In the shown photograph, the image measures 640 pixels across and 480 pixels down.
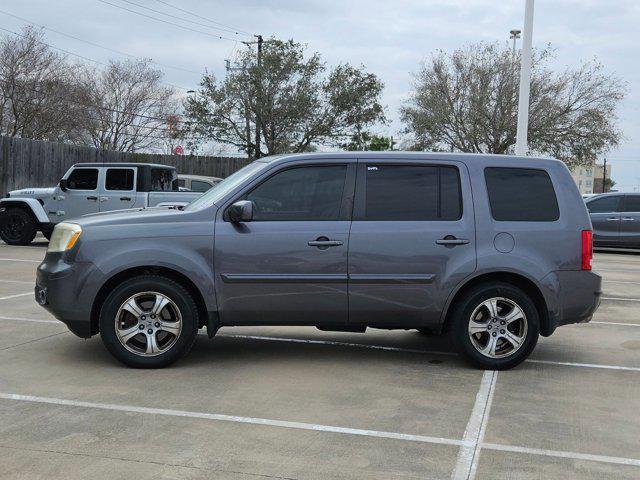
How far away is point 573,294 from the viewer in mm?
6391

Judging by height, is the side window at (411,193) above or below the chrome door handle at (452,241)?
above

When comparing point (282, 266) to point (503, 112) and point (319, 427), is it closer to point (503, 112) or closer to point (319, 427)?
point (319, 427)

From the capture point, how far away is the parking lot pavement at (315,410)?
4.19 m

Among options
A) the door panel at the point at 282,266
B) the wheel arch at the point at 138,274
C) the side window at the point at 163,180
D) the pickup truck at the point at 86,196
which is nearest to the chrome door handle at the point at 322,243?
the door panel at the point at 282,266

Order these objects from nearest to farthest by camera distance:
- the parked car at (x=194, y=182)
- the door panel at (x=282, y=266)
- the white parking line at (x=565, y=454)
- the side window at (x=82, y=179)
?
the white parking line at (x=565, y=454)
the door panel at (x=282, y=266)
the side window at (x=82, y=179)
the parked car at (x=194, y=182)

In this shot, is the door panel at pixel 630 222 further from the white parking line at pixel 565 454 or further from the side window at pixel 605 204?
the white parking line at pixel 565 454

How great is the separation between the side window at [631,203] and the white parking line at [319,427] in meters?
16.4

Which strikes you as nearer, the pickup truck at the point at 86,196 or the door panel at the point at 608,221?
the pickup truck at the point at 86,196

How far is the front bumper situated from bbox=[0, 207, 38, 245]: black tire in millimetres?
11710

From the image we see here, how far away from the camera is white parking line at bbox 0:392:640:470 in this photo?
4422 millimetres

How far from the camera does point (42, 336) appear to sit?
24.4 ft

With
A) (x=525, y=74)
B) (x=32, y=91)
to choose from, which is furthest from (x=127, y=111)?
(x=525, y=74)

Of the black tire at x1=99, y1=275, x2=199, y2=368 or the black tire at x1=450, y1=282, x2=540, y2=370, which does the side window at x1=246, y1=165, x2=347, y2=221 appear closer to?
the black tire at x1=99, y1=275, x2=199, y2=368

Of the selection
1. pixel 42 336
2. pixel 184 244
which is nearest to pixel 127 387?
pixel 184 244
